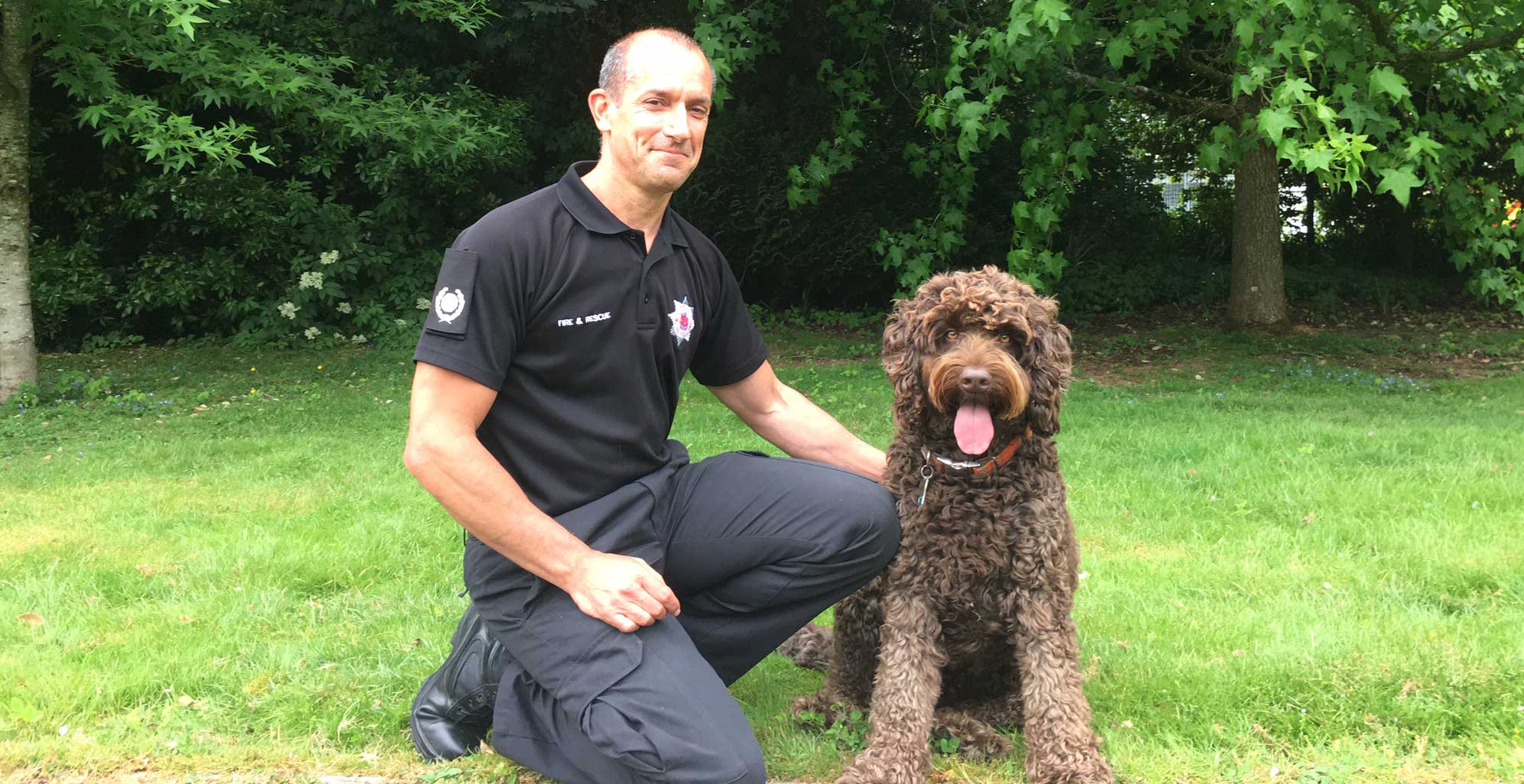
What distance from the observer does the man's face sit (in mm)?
2963

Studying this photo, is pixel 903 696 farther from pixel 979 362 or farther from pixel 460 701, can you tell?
pixel 460 701

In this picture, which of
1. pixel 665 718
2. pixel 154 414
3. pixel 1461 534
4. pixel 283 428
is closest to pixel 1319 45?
pixel 1461 534

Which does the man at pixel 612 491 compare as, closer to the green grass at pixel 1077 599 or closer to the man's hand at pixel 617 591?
the man's hand at pixel 617 591

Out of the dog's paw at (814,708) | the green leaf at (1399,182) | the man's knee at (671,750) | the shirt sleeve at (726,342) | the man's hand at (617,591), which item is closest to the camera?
the man's knee at (671,750)

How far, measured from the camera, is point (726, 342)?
3.51 meters

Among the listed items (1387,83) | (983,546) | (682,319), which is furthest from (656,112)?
(1387,83)

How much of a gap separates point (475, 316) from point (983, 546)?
4.69ft

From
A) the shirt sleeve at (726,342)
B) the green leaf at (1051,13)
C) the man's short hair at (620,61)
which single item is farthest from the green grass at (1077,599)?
the green leaf at (1051,13)

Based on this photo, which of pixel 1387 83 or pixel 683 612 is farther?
pixel 1387 83

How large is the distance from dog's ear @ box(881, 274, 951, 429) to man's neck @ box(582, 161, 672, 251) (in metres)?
0.72

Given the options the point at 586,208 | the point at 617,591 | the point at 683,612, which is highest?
the point at 586,208

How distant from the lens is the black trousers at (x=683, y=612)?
271cm

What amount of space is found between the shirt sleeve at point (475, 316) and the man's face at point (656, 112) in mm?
448

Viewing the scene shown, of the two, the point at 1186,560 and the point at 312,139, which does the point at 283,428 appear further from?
the point at 1186,560
